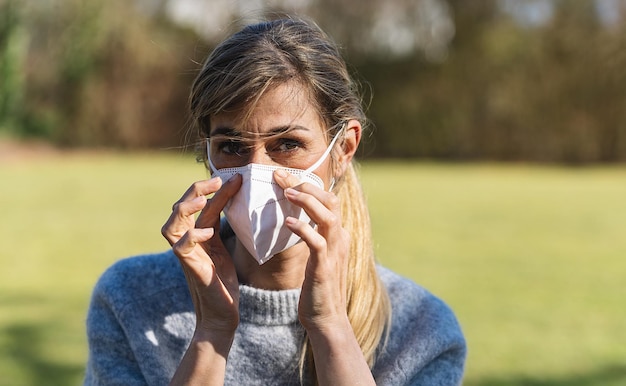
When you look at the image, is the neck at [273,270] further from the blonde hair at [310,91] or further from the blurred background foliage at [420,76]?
the blurred background foliage at [420,76]

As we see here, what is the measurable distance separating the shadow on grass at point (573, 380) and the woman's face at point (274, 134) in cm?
335

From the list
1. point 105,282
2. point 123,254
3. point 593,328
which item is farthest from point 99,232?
point 105,282

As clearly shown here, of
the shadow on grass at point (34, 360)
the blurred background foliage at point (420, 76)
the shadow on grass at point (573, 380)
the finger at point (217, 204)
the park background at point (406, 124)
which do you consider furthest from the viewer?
the blurred background foliage at point (420, 76)

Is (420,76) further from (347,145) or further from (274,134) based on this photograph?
(274,134)

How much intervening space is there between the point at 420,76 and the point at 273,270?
28.2 metres

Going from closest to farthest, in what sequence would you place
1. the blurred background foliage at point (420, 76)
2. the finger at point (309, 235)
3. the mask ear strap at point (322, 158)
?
1. the finger at point (309, 235)
2. the mask ear strap at point (322, 158)
3. the blurred background foliage at point (420, 76)

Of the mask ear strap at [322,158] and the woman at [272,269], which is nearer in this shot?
the woman at [272,269]

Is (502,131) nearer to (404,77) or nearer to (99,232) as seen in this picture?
(404,77)

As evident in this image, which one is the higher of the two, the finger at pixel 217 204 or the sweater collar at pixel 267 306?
the finger at pixel 217 204

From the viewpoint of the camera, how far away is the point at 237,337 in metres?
2.54

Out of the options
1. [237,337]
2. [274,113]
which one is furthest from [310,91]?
[237,337]

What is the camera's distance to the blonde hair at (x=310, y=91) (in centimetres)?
232

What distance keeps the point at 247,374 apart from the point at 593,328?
5.02m

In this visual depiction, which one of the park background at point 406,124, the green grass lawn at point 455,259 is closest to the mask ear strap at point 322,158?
the green grass lawn at point 455,259
